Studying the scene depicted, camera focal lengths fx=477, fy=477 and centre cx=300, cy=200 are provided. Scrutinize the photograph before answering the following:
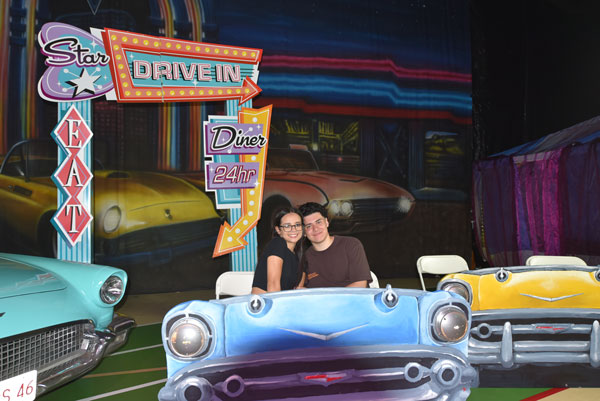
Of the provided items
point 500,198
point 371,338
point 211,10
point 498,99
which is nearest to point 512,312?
point 371,338

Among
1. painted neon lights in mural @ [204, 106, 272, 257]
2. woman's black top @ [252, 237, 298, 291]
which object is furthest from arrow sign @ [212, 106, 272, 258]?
woman's black top @ [252, 237, 298, 291]

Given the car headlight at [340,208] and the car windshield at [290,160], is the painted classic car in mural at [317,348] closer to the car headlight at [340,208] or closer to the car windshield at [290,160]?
the car windshield at [290,160]

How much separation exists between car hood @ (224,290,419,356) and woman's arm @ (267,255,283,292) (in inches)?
34.9

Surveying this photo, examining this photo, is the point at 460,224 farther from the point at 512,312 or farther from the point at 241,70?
the point at 512,312

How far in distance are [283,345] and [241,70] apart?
533cm

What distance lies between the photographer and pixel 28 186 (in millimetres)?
5941

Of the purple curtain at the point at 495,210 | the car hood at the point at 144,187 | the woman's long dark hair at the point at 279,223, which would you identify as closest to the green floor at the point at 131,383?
the woman's long dark hair at the point at 279,223

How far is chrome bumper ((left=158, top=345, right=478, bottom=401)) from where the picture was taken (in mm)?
1525

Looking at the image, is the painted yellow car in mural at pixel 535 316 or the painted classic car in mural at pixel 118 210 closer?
the painted yellow car in mural at pixel 535 316

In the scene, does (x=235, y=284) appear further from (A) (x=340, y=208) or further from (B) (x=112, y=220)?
(A) (x=340, y=208)

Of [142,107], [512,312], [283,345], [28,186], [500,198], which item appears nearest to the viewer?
[283,345]

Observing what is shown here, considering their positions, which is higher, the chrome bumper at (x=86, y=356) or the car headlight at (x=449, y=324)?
the car headlight at (x=449, y=324)

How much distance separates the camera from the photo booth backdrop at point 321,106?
6.03m

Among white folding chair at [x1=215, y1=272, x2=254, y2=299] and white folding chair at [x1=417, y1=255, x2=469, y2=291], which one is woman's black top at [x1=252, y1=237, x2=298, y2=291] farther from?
white folding chair at [x1=417, y1=255, x2=469, y2=291]
